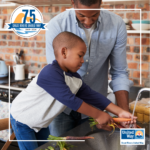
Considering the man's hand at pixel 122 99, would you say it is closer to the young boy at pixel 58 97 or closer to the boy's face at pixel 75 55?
the young boy at pixel 58 97

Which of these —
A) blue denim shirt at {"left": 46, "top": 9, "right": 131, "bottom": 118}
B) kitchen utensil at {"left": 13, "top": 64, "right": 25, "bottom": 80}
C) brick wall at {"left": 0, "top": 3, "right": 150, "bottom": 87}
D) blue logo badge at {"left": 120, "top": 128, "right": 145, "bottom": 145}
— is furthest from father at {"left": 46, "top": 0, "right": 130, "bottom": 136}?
kitchen utensil at {"left": 13, "top": 64, "right": 25, "bottom": 80}

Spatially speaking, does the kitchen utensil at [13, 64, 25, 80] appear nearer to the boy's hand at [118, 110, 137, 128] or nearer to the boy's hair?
the boy's hair

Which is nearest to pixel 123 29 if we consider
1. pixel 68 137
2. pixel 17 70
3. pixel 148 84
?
pixel 68 137

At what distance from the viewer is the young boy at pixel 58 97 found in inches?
31.9

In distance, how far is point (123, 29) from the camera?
1.11 metres

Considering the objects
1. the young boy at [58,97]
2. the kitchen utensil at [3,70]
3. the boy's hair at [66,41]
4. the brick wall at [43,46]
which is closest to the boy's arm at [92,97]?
the young boy at [58,97]

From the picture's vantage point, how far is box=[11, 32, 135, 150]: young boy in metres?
0.81

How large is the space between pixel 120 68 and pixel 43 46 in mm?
1288

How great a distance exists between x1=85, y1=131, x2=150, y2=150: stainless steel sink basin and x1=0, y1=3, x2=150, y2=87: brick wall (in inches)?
42.0

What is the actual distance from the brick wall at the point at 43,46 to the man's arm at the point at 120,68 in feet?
2.49

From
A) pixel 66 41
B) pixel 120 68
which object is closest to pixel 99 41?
pixel 120 68

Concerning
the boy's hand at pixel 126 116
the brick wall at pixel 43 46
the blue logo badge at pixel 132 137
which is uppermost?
the brick wall at pixel 43 46

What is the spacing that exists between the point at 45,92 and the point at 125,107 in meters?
0.39

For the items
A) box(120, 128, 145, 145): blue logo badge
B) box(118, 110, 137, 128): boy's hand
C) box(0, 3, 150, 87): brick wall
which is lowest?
box(120, 128, 145, 145): blue logo badge
